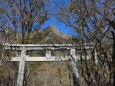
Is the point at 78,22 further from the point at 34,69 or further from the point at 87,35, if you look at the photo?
the point at 34,69

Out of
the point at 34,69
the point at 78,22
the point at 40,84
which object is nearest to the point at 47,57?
the point at 78,22

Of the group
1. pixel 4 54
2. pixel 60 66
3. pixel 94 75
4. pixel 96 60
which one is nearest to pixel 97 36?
pixel 96 60

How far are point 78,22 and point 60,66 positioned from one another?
7.60 m

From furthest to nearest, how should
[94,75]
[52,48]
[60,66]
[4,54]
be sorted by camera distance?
[60,66] < [4,54] < [52,48] < [94,75]

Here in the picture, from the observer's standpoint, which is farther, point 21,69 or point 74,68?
point 21,69

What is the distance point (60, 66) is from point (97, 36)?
8.10 metres

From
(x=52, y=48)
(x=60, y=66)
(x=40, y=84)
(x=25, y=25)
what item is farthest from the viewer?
(x=40, y=84)

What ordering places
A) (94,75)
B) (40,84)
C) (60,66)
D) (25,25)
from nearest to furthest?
1. (94,75)
2. (25,25)
3. (60,66)
4. (40,84)

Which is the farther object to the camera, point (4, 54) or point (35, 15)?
point (35, 15)

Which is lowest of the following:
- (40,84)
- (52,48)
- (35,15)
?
(40,84)

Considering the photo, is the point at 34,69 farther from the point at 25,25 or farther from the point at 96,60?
the point at 96,60

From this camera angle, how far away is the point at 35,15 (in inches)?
473

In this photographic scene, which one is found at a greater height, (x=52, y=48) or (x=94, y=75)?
(x=52, y=48)

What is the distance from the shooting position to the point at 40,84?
19203mm
